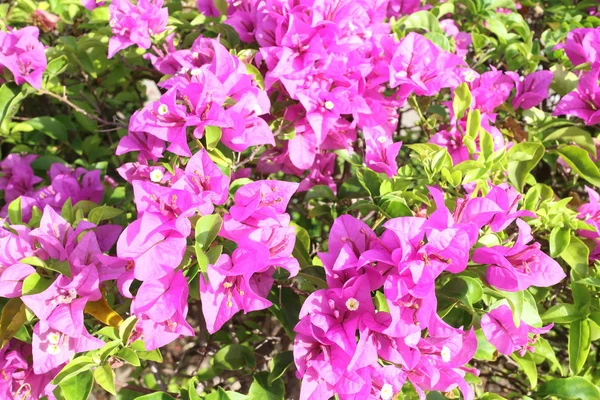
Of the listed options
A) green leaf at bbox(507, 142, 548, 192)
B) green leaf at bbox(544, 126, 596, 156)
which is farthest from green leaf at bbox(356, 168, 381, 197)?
green leaf at bbox(544, 126, 596, 156)

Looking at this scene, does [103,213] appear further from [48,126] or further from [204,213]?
[48,126]

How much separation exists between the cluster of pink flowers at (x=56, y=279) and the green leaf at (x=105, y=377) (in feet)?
0.17

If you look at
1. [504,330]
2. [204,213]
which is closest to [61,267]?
[204,213]

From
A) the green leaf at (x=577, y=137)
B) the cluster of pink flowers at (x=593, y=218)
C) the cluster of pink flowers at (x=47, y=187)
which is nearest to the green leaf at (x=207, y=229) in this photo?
the cluster of pink flowers at (x=47, y=187)

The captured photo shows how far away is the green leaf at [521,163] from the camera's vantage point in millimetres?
1220

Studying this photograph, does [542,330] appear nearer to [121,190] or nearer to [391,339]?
[391,339]

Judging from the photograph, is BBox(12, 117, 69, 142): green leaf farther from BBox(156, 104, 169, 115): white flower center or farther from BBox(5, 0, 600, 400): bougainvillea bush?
BBox(156, 104, 169, 115): white flower center

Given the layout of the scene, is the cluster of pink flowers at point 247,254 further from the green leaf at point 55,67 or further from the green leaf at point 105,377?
the green leaf at point 55,67

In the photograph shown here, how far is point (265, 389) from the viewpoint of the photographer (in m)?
1.22

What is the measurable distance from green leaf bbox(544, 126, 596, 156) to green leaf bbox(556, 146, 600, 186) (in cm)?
8

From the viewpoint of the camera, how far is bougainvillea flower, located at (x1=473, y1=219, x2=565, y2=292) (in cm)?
92

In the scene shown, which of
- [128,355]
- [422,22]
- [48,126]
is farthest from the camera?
[48,126]

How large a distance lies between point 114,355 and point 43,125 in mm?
877

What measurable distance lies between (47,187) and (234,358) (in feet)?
1.99
